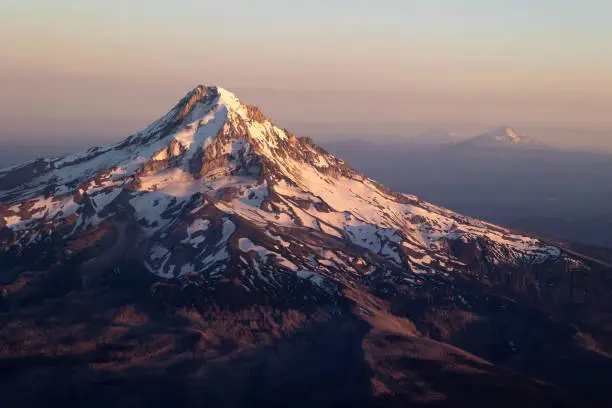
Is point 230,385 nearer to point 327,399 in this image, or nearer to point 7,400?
point 327,399

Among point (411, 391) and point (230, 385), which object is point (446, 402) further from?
point (230, 385)

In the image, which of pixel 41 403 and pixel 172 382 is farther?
pixel 172 382

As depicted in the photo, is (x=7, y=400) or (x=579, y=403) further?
(x=579, y=403)

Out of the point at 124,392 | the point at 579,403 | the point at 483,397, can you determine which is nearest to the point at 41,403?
the point at 124,392

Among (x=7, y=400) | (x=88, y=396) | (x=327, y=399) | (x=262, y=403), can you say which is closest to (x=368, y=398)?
(x=327, y=399)

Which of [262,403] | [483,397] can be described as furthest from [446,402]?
[262,403]

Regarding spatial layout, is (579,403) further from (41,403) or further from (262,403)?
(41,403)

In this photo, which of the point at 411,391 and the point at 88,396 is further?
the point at 411,391
